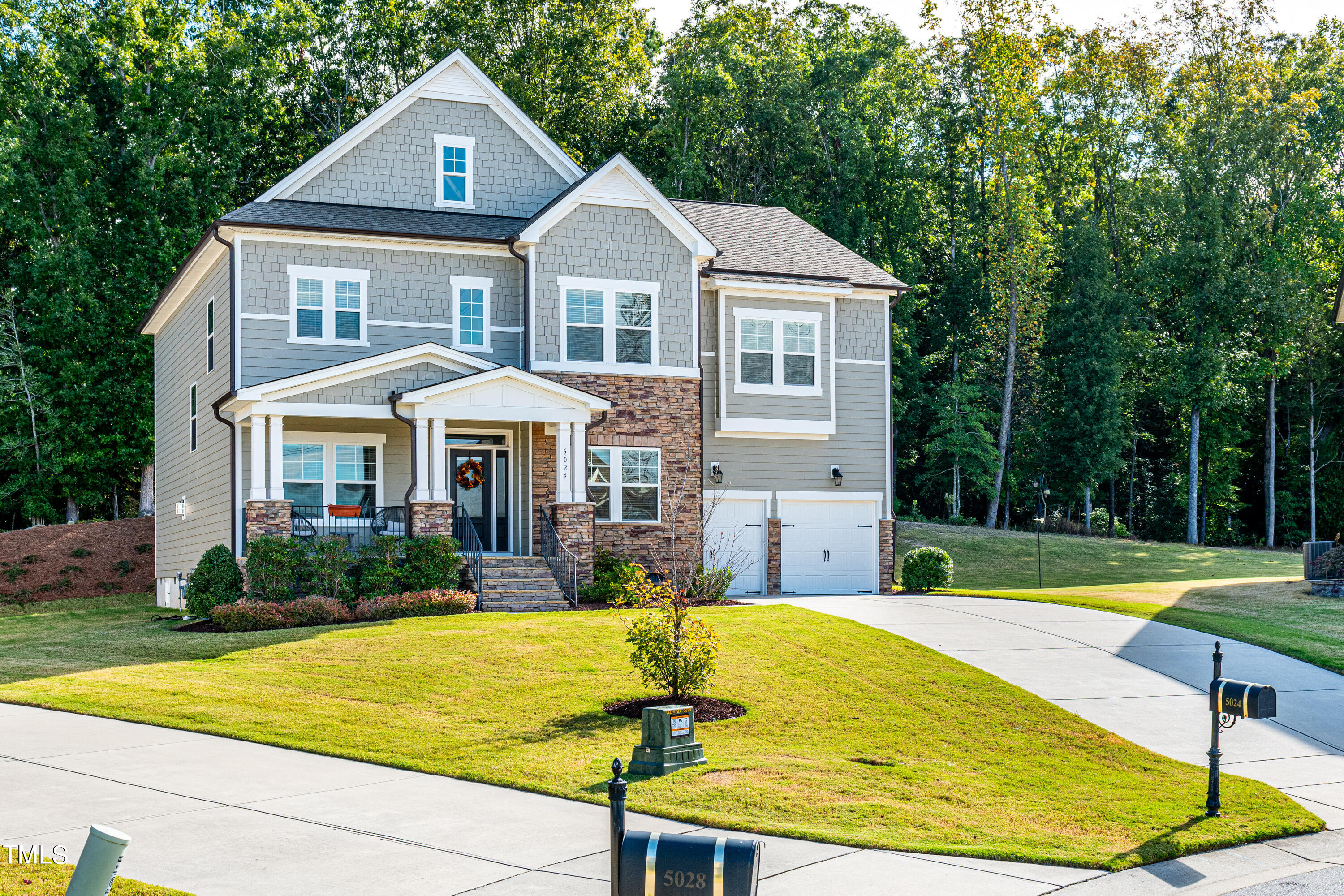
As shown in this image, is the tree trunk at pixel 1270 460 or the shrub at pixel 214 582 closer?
the shrub at pixel 214 582

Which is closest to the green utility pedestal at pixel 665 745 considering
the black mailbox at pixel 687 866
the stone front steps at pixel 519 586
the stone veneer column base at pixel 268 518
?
the black mailbox at pixel 687 866

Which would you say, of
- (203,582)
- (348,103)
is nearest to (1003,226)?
(348,103)

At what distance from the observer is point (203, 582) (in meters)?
21.5

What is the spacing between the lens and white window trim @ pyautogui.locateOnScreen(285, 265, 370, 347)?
23.2 m

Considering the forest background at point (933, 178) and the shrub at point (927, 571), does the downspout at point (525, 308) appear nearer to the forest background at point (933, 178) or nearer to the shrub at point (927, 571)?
the shrub at point (927, 571)

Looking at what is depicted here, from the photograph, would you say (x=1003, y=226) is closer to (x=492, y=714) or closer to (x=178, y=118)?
(x=178, y=118)

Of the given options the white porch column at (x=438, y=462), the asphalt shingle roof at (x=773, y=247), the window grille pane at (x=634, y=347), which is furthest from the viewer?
the asphalt shingle roof at (x=773, y=247)

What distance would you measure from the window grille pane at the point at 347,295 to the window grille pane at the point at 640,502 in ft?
20.8

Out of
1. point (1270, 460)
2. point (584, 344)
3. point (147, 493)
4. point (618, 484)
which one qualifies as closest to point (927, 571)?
point (618, 484)

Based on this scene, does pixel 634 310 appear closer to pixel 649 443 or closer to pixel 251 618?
pixel 649 443

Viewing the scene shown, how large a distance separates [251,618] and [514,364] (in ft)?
26.0

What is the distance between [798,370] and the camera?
87.5 feet

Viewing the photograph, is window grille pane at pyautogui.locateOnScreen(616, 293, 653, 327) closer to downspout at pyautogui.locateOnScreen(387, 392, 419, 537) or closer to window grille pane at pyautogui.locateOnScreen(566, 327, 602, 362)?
window grille pane at pyautogui.locateOnScreen(566, 327, 602, 362)

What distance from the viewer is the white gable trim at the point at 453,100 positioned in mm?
24984
